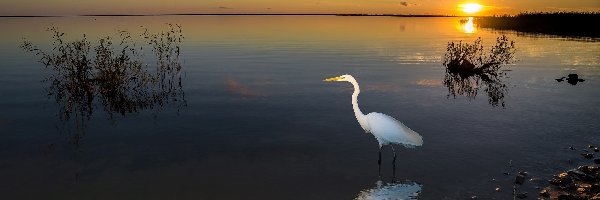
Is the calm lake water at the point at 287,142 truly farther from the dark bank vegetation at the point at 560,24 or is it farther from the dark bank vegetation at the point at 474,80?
the dark bank vegetation at the point at 560,24

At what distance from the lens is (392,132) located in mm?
8812

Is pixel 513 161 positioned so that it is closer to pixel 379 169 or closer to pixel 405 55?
pixel 379 169

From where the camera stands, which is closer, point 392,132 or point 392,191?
point 392,191

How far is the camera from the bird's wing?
8.78 meters

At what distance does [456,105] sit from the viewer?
1588cm

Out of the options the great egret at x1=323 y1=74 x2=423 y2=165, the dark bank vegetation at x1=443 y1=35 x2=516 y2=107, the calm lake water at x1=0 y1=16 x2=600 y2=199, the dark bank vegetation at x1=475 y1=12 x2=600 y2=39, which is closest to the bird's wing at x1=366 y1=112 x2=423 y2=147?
the great egret at x1=323 y1=74 x2=423 y2=165

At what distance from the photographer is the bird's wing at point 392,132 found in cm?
878

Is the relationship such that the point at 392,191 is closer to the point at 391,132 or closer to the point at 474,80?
the point at 391,132

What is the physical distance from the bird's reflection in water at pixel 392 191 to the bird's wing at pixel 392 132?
29.3 inches

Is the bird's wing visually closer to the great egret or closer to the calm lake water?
the great egret

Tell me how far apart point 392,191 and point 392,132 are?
1112mm

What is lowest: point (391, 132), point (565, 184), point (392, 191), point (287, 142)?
point (392, 191)

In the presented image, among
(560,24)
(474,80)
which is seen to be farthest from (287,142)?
(560,24)

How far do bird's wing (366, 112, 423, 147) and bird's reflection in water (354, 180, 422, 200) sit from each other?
744mm
